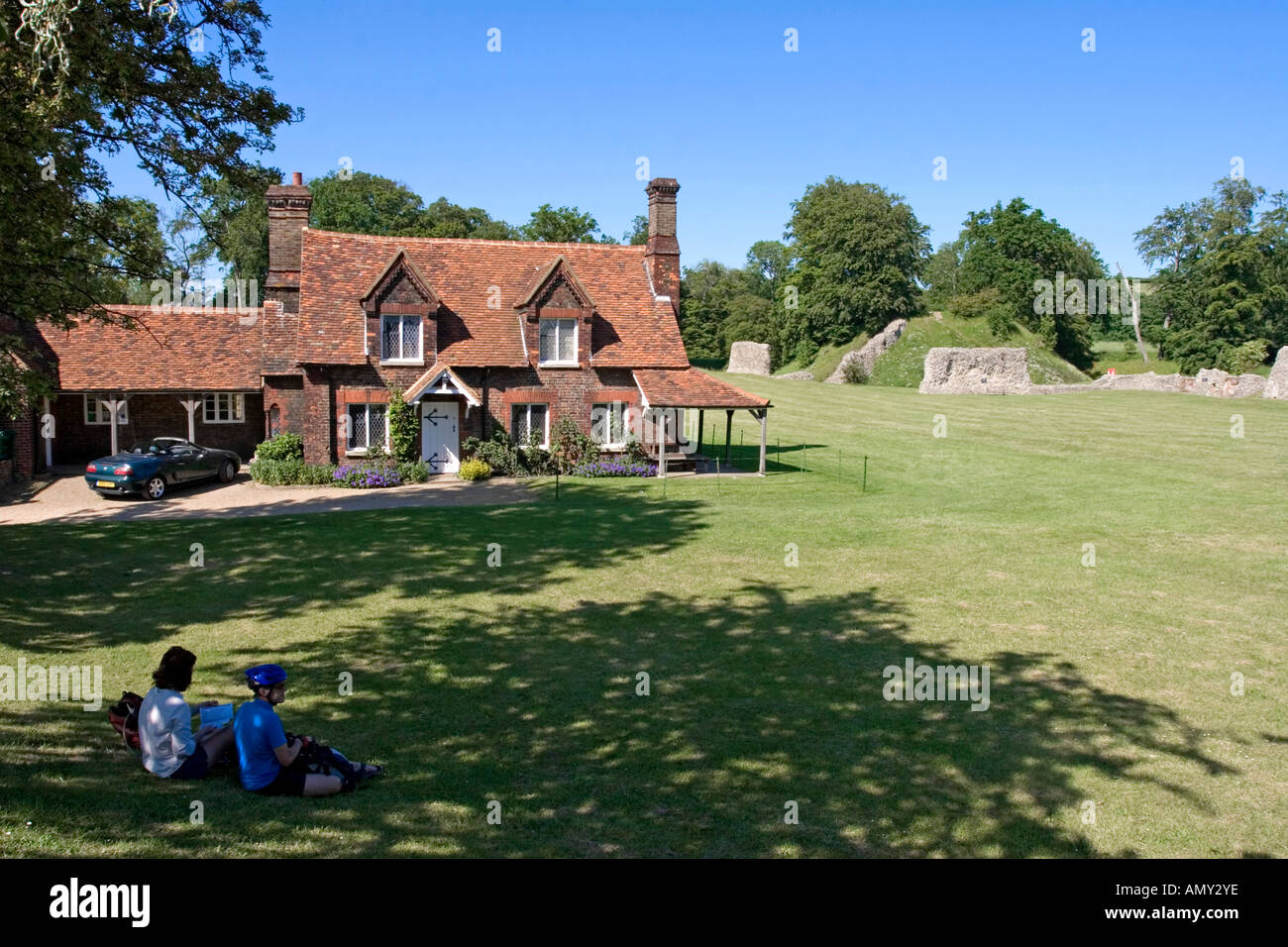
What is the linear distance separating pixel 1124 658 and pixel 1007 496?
48.8 feet

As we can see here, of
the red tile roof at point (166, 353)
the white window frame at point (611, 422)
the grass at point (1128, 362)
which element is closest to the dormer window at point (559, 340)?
the white window frame at point (611, 422)

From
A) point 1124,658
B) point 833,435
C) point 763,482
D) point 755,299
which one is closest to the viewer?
point 1124,658

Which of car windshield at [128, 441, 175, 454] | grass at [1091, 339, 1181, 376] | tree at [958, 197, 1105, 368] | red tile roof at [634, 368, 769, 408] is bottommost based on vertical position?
car windshield at [128, 441, 175, 454]

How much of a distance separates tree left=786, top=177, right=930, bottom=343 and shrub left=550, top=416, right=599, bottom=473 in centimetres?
4423

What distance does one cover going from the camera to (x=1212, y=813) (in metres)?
9.02

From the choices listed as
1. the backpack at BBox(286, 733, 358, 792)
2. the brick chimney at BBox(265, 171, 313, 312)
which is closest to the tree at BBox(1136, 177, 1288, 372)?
the brick chimney at BBox(265, 171, 313, 312)

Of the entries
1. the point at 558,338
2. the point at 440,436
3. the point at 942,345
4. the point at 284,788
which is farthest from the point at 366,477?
the point at 942,345

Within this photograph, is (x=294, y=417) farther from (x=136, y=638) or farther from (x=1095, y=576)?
(x=1095, y=576)

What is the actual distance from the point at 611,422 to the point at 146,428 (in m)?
17.6

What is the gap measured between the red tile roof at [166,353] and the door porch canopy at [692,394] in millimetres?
13407

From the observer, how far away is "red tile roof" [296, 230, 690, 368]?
108ft

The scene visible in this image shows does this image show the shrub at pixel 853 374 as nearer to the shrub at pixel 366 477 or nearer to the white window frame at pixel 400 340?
the white window frame at pixel 400 340

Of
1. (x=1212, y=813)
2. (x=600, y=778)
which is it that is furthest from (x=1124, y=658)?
(x=600, y=778)

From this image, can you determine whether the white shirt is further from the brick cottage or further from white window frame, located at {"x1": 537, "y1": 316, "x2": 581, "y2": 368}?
white window frame, located at {"x1": 537, "y1": 316, "x2": 581, "y2": 368}
